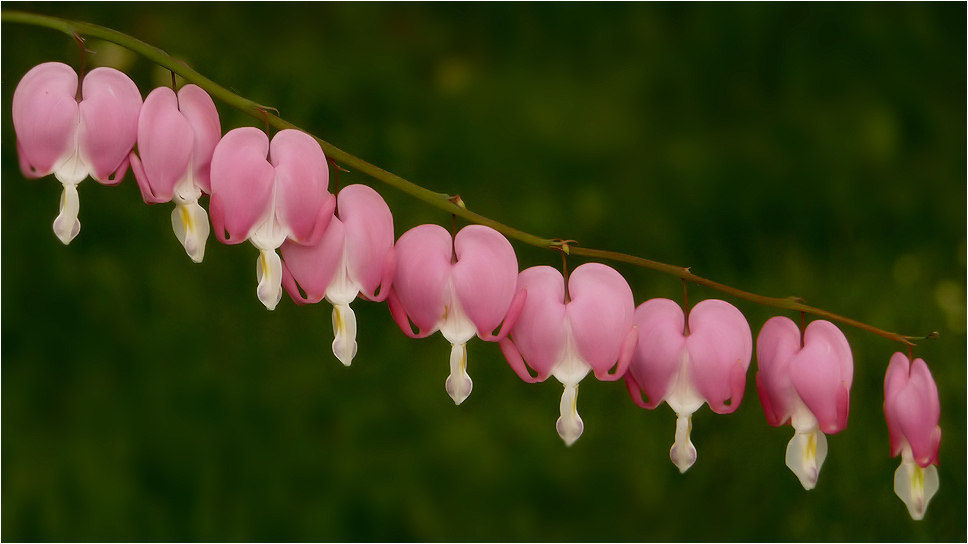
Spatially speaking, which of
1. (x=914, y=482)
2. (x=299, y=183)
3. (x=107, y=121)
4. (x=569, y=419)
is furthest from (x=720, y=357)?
(x=107, y=121)

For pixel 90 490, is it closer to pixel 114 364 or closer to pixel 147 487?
pixel 147 487

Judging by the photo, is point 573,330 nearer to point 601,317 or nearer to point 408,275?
point 601,317

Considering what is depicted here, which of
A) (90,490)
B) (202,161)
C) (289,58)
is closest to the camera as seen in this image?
(202,161)

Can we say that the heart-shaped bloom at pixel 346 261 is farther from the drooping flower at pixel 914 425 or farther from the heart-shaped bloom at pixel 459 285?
the drooping flower at pixel 914 425

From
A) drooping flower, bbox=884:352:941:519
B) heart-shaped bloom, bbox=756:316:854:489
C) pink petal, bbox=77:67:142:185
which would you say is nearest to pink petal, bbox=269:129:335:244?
pink petal, bbox=77:67:142:185

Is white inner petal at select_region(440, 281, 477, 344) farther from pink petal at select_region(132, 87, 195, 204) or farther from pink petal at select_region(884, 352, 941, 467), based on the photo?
pink petal at select_region(884, 352, 941, 467)

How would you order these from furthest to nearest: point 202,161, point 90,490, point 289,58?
point 289,58, point 90,490, point 202,161

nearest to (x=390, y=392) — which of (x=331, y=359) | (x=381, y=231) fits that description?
(x=331, y=359)
